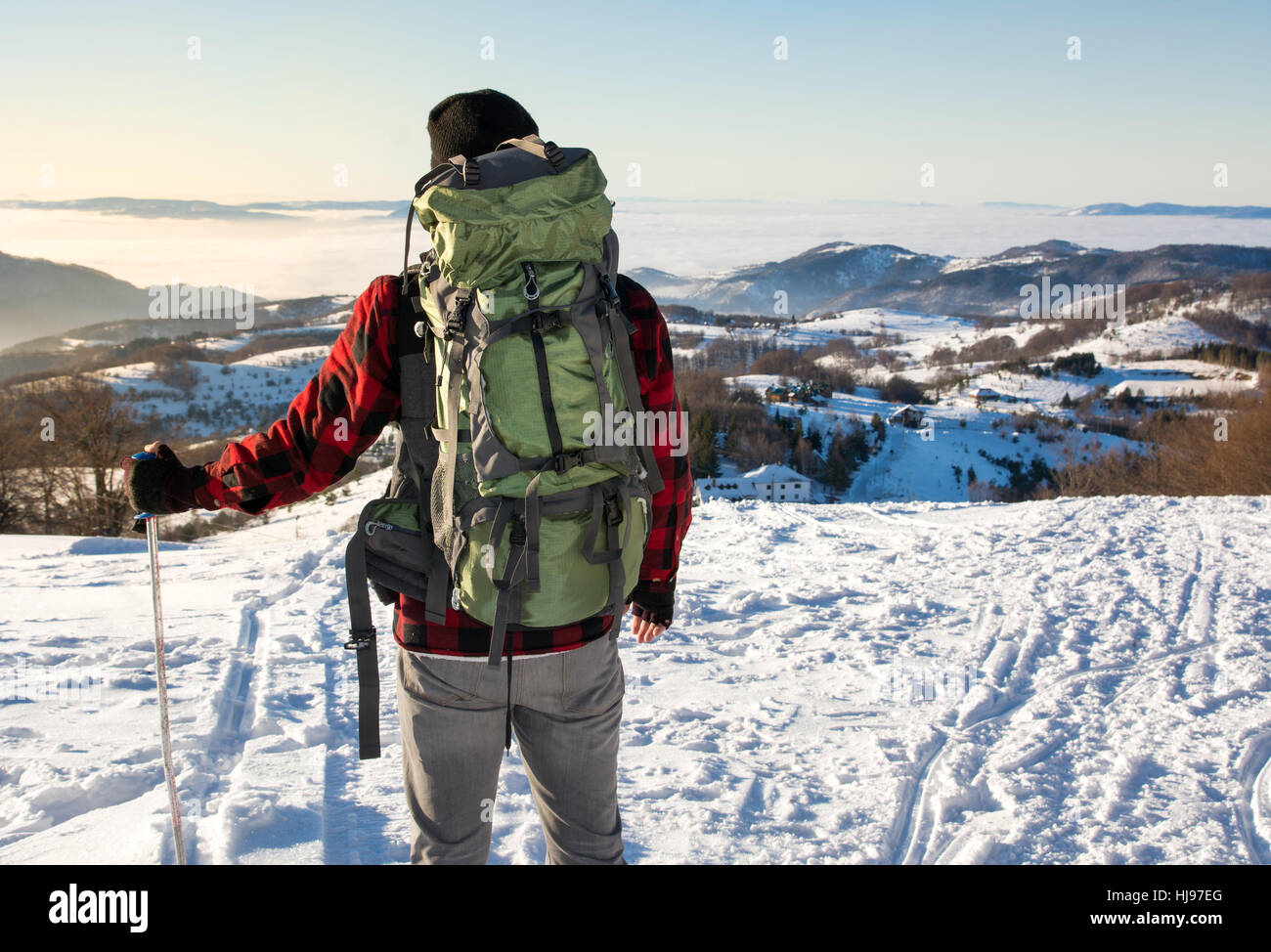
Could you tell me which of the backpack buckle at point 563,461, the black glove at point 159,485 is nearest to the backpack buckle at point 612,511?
the backpack buckle at point 563,461

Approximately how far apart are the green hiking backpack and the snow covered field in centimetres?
188

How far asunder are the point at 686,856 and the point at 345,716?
2.21m

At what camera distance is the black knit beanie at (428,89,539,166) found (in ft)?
6.32

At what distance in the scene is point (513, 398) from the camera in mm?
1755

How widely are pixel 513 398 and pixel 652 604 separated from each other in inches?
32.6

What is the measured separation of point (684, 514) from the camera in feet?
7.30

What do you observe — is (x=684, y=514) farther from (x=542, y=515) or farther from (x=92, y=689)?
(x=92, y=689)

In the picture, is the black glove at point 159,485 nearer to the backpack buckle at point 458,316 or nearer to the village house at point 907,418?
the backpack buckle at point 458,316

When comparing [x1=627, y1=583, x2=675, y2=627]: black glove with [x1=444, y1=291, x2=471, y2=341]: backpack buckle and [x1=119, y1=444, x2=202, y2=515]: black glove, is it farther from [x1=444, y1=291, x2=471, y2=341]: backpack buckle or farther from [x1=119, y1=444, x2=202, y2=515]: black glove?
[x1=119, y1=444, x2=202, y2=515]: black glove

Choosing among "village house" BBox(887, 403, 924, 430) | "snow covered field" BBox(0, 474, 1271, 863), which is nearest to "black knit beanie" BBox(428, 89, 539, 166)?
"snow covered field" BBox(0, 474, 1271, 863)

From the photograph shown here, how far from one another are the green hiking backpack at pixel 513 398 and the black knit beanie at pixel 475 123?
0.14 metres

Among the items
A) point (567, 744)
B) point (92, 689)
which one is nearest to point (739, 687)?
point (567, 744)
